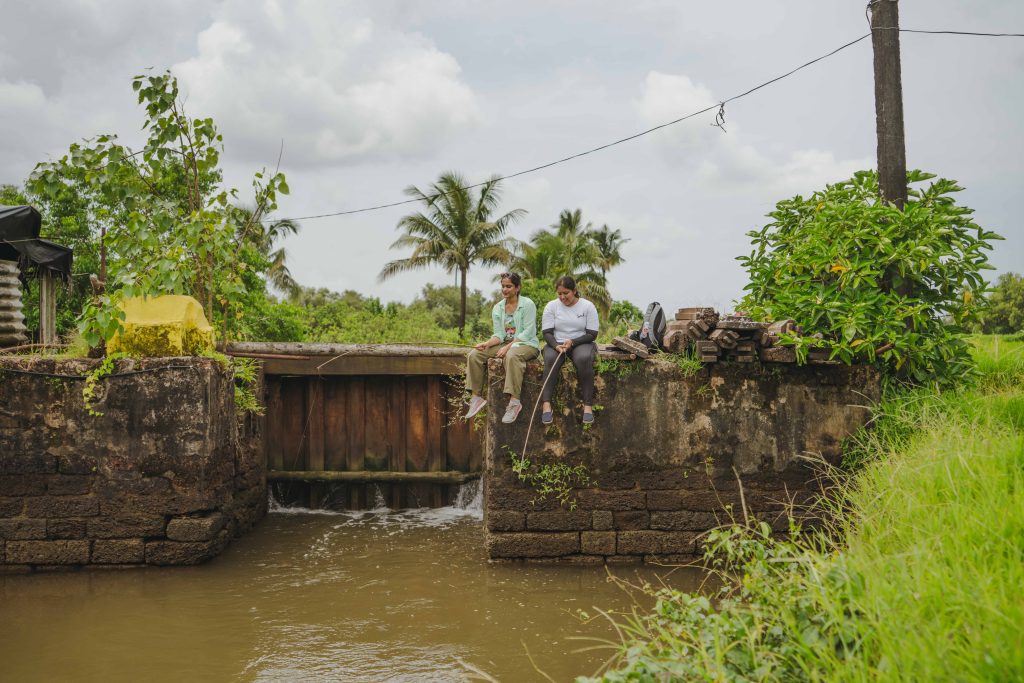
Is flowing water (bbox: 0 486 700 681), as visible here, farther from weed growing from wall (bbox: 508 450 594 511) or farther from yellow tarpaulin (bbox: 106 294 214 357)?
yellow tarpaulin (bbox: 106 294 214 357)

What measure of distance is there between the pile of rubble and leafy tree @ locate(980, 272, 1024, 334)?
41.8 ft

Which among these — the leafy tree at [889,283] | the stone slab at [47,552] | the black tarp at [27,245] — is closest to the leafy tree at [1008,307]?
the leafy tree at [889,283]

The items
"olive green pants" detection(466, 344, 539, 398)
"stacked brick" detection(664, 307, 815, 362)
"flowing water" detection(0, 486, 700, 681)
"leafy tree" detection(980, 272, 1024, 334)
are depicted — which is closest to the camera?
"flowing water" detection(0, 486, 700, 681)

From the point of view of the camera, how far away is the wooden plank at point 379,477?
1016cm

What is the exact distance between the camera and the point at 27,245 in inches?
438

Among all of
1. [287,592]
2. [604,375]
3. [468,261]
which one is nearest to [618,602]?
[604,375]

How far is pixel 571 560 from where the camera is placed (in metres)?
7.30

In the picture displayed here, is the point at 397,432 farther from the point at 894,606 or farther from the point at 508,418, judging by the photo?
the point at 894,606

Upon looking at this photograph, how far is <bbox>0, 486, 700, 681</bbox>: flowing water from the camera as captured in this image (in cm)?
522

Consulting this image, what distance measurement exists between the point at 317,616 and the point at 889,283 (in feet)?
21.1

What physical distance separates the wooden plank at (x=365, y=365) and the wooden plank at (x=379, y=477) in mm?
1480

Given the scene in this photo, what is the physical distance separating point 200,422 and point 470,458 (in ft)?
12.9

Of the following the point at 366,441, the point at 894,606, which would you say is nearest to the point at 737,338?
the point at 894,606

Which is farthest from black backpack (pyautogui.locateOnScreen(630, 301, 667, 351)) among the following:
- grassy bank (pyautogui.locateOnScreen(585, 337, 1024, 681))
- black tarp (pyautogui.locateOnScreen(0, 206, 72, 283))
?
black tarp (pyautogui.locateOnScreen(0, 206, 72, 283))
